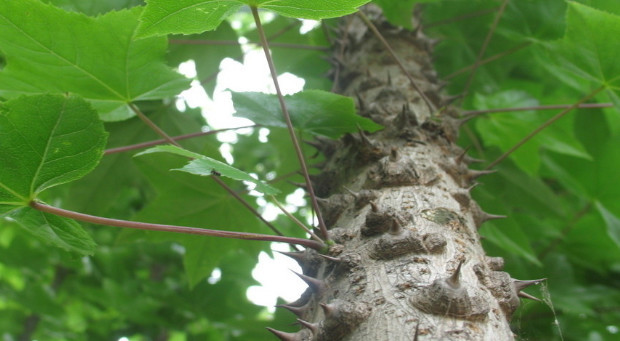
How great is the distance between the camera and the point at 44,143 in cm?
94

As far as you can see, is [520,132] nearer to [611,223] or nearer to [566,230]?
[611,223]

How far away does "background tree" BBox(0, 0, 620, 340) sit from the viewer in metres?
1.02

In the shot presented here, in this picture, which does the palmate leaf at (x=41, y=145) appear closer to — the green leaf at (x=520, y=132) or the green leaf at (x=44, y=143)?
the green leaf at (x=44, y=143)

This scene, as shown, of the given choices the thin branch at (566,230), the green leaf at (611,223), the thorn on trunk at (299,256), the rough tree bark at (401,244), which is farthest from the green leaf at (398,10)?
the thin branch at (566,230)

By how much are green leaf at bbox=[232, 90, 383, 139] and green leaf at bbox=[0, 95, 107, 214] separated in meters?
0.41

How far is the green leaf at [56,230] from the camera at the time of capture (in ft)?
3.33

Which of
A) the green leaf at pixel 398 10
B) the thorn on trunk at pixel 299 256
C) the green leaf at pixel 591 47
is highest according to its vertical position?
the green leaf at pixel 398 10

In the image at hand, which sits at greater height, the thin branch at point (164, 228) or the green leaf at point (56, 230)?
the green leaf at point (56, 230)

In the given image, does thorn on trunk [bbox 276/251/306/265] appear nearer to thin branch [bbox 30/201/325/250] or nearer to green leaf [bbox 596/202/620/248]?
thin branch [bbox 30/201/325/250]

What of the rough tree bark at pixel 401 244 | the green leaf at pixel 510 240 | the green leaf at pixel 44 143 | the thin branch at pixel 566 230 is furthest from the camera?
the thin branch at pixel 566 230

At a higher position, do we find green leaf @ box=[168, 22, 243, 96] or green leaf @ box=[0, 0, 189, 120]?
green leaf @ box=[168, 22, 243, 96]

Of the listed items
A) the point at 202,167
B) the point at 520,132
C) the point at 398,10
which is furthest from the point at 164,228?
the point at 520,132

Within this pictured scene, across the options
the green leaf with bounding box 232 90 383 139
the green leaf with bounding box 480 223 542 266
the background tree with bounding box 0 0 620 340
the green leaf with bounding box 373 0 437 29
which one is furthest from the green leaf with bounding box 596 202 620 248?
the green leaf with bounding box 232 90 383 139

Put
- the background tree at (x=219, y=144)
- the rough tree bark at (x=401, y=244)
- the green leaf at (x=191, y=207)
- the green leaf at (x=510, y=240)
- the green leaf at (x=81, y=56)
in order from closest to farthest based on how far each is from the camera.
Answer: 1. the rough tree bark at (x=401, y=244)
2. the background tree at (x=219, y=144)
3. the green leaf at (x=81, y=56)
4. the green leaf at (x=191, y=207)
5. the green leaf at (x=510, y=240)
